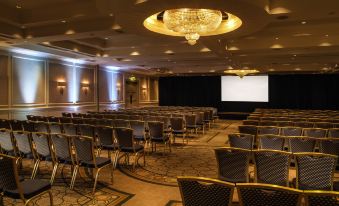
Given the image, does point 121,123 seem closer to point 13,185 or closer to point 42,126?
point 42,126

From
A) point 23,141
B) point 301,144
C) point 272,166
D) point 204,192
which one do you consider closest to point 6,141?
point 23,141

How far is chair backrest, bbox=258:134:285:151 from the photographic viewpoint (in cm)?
496

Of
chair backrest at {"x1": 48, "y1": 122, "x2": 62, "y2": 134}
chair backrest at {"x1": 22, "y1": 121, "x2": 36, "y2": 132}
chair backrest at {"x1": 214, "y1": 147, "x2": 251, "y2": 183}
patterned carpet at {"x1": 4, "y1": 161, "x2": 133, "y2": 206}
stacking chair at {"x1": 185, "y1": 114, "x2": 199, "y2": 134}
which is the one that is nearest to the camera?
chair backrest at {"x1": 214, "y1": 147, "x2": 251, "y2": 183}

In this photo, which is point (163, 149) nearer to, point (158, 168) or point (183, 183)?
point (158, 168)

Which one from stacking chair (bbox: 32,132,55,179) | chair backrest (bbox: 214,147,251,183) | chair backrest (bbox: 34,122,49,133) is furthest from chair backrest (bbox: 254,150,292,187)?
chair backrest (bbox: 34,122,49,133)

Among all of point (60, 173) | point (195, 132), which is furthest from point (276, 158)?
point (195, 132)

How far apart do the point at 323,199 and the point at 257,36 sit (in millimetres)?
9180

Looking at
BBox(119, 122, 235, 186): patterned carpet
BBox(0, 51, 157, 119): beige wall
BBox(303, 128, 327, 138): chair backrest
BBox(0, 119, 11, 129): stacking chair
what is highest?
BBox(0, 51, 157, 119): beige wall

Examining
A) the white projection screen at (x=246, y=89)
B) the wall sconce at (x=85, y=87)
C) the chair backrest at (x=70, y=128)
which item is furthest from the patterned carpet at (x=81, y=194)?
the white projection screen at (x=246, y=89)

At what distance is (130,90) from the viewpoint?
70.4 ft

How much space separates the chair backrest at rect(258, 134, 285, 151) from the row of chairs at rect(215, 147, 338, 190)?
1.11m

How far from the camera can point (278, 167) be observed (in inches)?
145

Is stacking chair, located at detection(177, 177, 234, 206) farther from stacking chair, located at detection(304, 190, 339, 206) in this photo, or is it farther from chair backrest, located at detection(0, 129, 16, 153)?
chair backrest, located at detection(0, 129, 16, 153)

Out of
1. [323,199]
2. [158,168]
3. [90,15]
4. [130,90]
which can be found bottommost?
[158,168]
